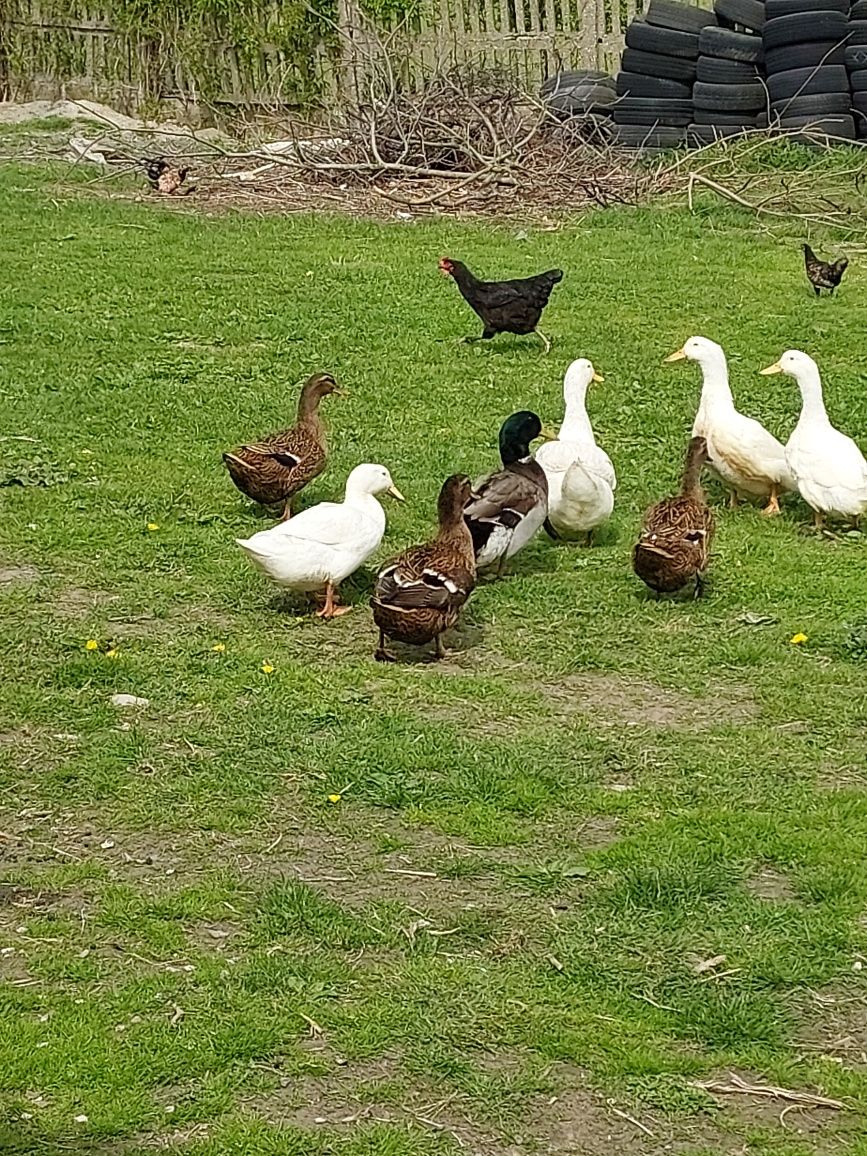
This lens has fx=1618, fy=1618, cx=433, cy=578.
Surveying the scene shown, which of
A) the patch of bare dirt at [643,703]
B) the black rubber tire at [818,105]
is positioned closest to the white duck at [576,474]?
the patch of bare dirt at [643,703]

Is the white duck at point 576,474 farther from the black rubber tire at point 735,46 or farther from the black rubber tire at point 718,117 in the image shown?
the black rubber tire at point 735,46

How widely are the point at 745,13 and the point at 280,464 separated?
12.4 metres

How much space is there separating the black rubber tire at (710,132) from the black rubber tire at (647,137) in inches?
4.0

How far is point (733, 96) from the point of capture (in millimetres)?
17891

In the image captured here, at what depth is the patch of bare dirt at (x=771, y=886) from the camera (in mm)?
4867

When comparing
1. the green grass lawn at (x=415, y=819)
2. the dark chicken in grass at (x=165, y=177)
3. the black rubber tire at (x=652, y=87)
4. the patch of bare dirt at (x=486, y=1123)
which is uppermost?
the black rubber tire at (x=652, y=87)

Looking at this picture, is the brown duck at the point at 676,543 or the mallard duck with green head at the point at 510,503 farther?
the mallard duck with green head at the point at 510,503

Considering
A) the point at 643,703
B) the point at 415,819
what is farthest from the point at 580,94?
the point at 415,819

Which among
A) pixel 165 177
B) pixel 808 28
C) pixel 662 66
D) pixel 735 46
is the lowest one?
pixel 165 177

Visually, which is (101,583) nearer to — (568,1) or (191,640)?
(191,640)

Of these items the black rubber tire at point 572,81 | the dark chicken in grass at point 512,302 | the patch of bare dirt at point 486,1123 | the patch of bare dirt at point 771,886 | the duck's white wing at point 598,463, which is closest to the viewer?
the patch of bare dirt at point 486,1123

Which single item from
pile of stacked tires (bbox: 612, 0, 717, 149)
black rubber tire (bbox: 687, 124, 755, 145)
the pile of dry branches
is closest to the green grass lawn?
the pile of dry branches

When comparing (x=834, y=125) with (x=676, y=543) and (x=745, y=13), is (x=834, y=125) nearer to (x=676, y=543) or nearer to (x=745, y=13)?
(x=745, y=13)

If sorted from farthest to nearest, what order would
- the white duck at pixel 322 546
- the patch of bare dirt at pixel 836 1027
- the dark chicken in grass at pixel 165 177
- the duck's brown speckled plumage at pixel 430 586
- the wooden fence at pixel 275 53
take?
1. the wooden fence at pixel 275 53
2. the dark chicken in grass at pixel 165 177
3. the white duck at pixel 322 546
4. the duck's brown speckled plumage at pixel 430 586
5. the patch of bare dirt at pixel 836 1027
